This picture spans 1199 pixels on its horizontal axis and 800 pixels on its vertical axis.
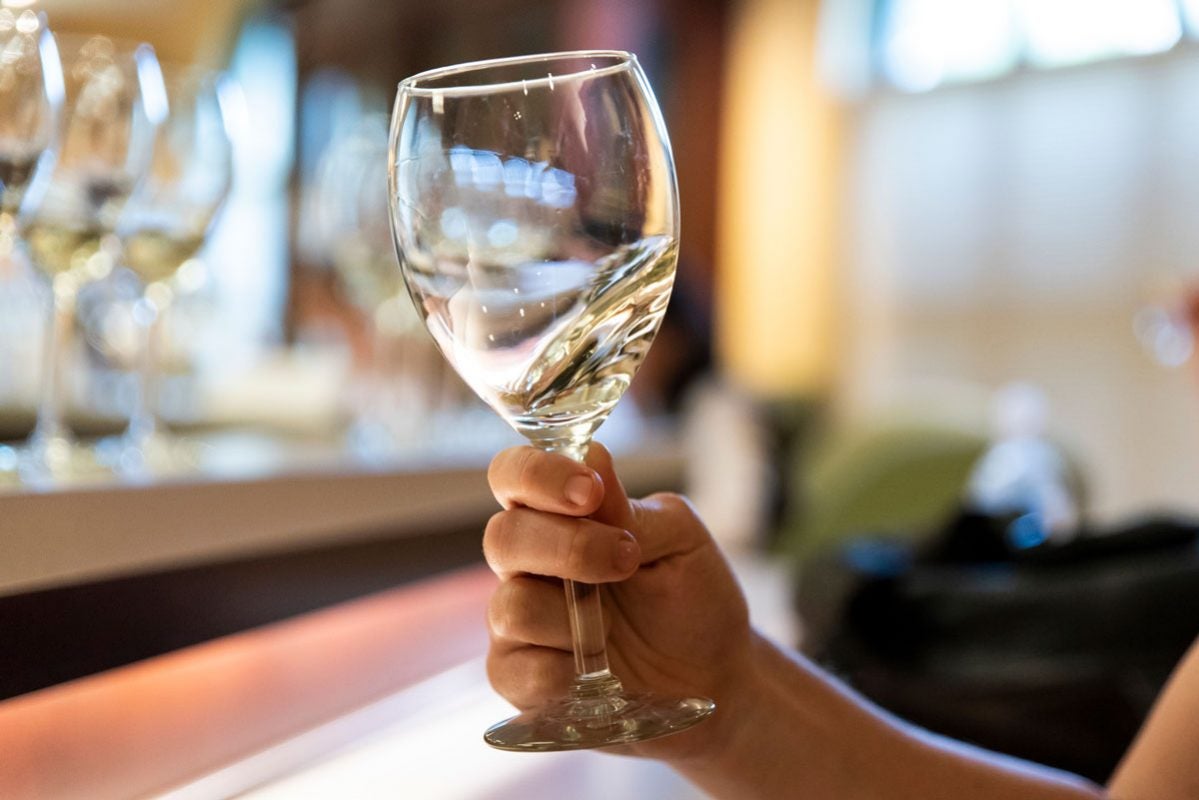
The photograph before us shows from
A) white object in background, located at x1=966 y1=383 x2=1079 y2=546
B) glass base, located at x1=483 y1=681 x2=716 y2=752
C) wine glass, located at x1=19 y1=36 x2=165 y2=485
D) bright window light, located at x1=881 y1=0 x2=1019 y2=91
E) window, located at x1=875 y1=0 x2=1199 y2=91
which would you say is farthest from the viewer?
bright window light, located at x1=881 y1=0 x2=1019 y2=91

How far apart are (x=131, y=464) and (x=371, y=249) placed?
54 centimetres

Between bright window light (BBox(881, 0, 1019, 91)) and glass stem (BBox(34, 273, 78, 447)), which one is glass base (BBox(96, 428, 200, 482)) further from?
bright window light (BBox(881, 0, 1019, 91))

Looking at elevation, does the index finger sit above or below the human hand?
above

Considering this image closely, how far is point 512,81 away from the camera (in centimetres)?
42

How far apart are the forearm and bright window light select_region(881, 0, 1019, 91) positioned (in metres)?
4.68

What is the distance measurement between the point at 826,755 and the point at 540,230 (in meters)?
0.37

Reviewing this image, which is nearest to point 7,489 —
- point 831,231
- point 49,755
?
point 49,755

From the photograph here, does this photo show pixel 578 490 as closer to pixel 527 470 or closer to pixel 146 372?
pixel 527 470

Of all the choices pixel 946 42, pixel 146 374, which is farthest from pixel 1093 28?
pixel 146 374

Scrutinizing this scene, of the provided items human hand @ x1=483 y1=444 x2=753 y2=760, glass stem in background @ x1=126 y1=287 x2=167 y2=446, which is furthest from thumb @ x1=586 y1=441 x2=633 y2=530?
glass stem in background @ x1=126 y1=287 x2=167 y2=446

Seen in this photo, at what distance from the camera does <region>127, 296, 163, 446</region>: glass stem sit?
86 centimetres

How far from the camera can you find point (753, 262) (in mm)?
5711

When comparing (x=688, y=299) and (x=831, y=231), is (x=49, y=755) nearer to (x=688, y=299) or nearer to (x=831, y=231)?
(x=688, y=299)

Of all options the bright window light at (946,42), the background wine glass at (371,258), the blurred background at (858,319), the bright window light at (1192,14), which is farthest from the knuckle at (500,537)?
the bright window light at (946,42)
